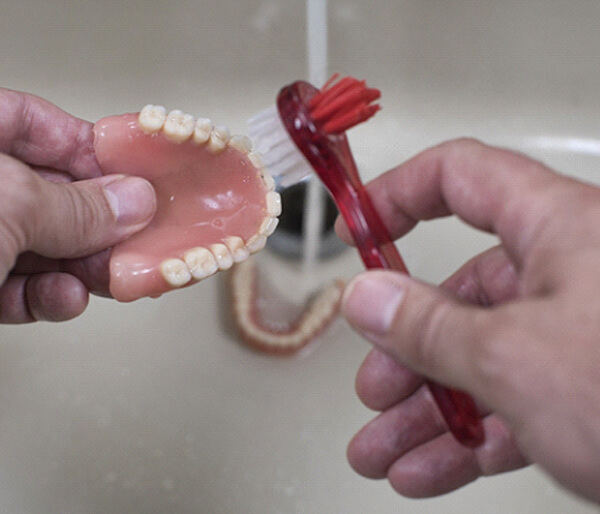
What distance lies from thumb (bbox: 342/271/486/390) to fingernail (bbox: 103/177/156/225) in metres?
0.26

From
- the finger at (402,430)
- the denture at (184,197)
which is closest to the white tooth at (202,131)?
the denture at (184,197)

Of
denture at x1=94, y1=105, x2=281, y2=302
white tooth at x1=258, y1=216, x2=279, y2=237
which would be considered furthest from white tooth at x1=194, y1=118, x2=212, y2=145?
white tooth at x1=258, y1=216, x2=279, y2=237

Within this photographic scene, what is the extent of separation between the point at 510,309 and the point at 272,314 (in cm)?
77

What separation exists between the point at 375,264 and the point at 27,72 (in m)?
0.79

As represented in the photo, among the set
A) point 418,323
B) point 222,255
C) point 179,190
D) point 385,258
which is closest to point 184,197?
point 179,190

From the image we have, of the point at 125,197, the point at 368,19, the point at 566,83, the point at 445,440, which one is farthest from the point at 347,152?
the point at 566,83

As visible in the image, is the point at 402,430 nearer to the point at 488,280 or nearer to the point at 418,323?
the point at 488,280

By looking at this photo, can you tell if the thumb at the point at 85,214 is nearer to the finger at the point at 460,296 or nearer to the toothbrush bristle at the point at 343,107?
the toothbrush bristle at the point at 343,107

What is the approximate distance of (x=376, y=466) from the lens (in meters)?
0.76

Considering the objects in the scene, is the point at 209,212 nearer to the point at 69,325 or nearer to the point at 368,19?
the point at 69,325

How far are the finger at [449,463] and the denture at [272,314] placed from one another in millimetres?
399

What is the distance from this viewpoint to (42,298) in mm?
738

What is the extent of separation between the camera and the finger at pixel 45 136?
2.35 ft

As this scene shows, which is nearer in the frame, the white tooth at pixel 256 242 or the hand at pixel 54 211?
the hand at pixel 54 211
